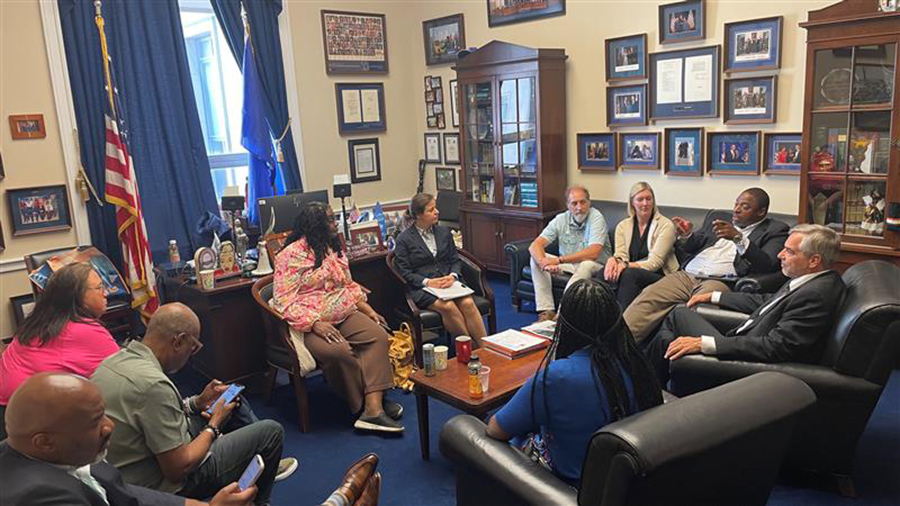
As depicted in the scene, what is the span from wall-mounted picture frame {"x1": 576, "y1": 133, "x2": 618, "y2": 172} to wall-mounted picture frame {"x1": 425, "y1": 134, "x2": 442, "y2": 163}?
172 cm

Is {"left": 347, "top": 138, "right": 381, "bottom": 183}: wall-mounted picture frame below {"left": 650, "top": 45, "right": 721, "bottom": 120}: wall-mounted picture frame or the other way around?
below

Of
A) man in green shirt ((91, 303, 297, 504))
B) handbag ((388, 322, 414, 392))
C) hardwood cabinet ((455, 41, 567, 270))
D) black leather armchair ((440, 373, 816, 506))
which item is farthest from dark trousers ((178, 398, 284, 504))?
hardwood cabinet ((455, 41, 567, 270))

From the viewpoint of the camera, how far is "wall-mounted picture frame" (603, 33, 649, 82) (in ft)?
16.7

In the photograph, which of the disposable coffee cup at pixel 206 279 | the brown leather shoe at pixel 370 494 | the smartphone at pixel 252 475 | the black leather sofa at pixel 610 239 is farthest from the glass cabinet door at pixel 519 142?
the smartphone at pixel 252 475

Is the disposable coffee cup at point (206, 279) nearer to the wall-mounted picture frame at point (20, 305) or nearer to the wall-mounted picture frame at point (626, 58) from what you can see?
the wall-mounted picture frame at point (20, 305)

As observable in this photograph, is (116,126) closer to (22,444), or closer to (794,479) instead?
(22,444)

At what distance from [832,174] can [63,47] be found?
17.3 feet

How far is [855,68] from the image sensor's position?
3717 mm

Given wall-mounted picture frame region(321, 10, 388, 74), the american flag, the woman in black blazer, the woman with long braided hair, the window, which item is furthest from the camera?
wall-mounted picture frame region(321, 10, 388, 74)

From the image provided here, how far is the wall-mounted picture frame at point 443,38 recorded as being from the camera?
6.44 m

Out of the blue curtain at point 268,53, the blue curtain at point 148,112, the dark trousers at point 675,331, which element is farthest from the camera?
the blue curtain at point 268,53

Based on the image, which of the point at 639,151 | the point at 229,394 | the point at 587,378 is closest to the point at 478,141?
the point at 639,151

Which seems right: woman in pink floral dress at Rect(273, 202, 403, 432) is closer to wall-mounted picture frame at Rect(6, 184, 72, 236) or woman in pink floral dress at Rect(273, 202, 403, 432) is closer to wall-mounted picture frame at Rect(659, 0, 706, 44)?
wall-mounted picture frame at Rect(6, 184, 72, 236)

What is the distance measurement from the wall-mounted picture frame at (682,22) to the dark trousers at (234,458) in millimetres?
3990
